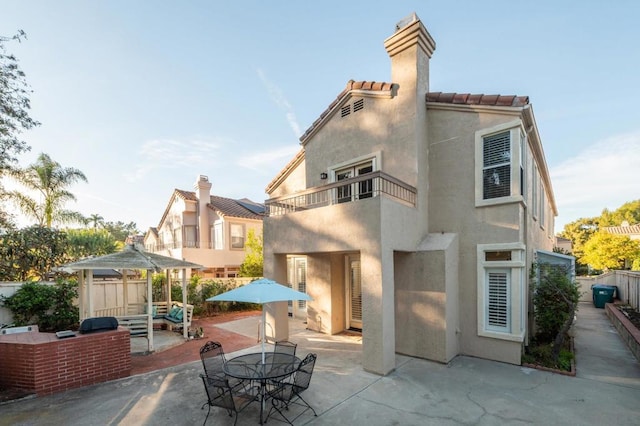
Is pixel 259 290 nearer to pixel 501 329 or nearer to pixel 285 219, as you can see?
pixel 285 219

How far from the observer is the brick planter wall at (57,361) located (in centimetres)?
575

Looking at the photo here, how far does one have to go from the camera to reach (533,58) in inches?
364

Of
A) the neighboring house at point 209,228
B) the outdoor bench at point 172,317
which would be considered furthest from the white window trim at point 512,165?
the neighboring house at point 209,228

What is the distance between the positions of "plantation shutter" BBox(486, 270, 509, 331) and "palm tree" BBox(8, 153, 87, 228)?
2127 cm

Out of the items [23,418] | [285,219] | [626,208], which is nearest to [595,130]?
[285,219]

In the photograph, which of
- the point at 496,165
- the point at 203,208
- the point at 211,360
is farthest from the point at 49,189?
the point at 496,165

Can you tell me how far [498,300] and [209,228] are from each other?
20196mm

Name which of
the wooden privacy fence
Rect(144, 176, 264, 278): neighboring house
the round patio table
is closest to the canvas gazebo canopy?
the round patio table

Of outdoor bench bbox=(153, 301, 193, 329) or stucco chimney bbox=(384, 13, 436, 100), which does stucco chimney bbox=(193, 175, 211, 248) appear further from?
stucco chimney bbox=(384, 13, 436, 100)

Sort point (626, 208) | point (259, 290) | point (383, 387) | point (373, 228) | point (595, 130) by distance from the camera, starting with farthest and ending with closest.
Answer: point (626, 208) < point (595, 130) < point (373, 228) < point (383, 387) < point (259, 290)

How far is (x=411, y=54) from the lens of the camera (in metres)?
8.50

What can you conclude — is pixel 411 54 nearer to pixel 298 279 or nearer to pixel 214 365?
pixel 214 365

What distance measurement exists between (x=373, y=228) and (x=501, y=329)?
4.36 meters

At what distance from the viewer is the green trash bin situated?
15.7 metres
